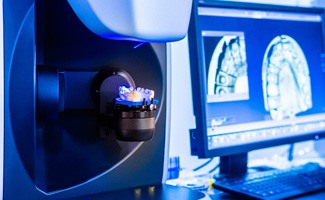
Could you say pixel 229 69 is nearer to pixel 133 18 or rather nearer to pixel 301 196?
pixel 301 196

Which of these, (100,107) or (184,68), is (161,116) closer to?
(100,107)

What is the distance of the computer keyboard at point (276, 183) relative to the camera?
2.91 ft

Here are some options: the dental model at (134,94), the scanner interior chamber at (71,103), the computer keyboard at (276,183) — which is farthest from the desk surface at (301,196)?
the dental model at (134,94)

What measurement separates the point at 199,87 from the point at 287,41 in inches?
14.0

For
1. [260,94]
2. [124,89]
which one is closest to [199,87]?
[260,94]

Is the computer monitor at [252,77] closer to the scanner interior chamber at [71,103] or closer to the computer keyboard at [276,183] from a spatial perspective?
the computer keyboard at [276,183]

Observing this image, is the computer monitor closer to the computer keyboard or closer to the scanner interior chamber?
the computer keyboard

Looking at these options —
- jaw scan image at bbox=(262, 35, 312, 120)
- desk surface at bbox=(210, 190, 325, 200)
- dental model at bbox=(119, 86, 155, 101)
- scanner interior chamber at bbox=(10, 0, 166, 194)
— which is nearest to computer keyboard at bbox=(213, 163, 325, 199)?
desk surface at bbox=(210, 190, 325, 200)

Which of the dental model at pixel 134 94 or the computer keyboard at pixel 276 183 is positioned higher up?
the dental model at pixel 134 94

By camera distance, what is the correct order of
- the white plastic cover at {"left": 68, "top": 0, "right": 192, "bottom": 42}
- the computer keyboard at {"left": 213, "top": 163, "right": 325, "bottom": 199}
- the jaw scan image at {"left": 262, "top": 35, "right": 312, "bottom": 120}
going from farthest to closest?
the jaw scan image at {"left": 262, "top": 35, "right": 312, "bottom": 120} < the computer keyboard at {"left": 213, "top": 163, "right": 325, "bottom": 199} < the white plastic cover at {"left": 68, "top": 0, "right": 192, "bottom": 42}

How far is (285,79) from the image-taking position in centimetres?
110

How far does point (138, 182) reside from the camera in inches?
28.0

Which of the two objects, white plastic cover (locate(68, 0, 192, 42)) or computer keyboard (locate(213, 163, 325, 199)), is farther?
computer keyboard (locate(213, 163, 325, 199))

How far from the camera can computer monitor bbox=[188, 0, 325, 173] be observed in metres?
0.94
